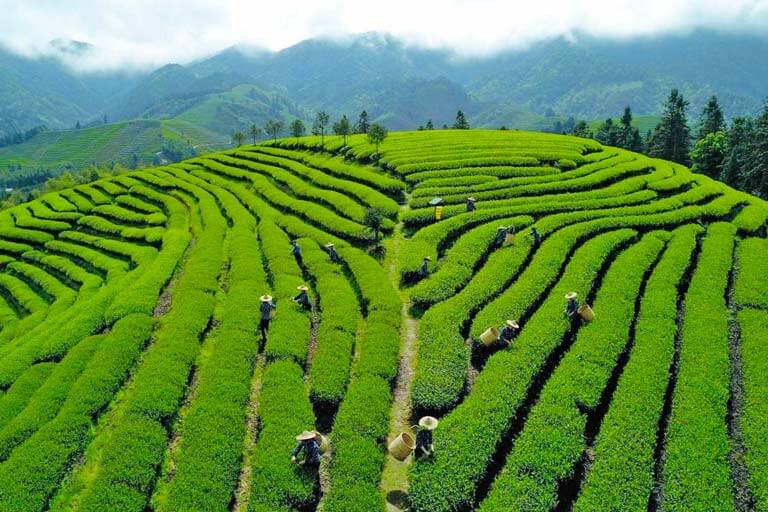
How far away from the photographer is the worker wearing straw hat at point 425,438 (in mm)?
13523

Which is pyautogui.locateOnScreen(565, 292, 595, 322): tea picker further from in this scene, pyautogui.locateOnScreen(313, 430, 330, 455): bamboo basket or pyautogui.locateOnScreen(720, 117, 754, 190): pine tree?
pyautogui.locateOnScreen(720, 117, 754, 190): pine tree

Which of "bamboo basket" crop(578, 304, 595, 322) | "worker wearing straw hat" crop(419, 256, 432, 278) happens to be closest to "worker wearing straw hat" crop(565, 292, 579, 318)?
"bamboo basket" crop(578, 304, 595, 322)

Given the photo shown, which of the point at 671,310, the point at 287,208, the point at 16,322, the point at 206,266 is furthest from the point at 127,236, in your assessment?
the point at 671,310

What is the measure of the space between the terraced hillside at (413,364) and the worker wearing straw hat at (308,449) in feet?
1.07

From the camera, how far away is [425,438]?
13.7 meters

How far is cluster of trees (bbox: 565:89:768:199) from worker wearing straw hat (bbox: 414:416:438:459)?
62590 mm

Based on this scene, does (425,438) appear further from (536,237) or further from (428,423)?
(536,237)

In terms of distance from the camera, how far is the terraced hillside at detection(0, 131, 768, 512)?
1336 centimetres

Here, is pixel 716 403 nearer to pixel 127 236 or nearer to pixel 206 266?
pixel 206 266

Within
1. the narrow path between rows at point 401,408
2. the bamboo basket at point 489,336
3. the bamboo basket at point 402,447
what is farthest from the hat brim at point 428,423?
the bamboo basket at point 489,336

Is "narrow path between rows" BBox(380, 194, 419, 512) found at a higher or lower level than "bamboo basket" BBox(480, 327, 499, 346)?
lower

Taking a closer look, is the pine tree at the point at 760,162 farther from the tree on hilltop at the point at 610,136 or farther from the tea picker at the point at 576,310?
the tea picker at the point at 576,310

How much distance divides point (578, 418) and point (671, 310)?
392 inches

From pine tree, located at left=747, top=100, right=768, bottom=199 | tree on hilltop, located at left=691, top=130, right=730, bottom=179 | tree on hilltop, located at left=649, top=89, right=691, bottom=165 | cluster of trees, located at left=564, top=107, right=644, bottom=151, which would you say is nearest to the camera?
pine tree, located at left=747, top=100, right=768, bottom=199
